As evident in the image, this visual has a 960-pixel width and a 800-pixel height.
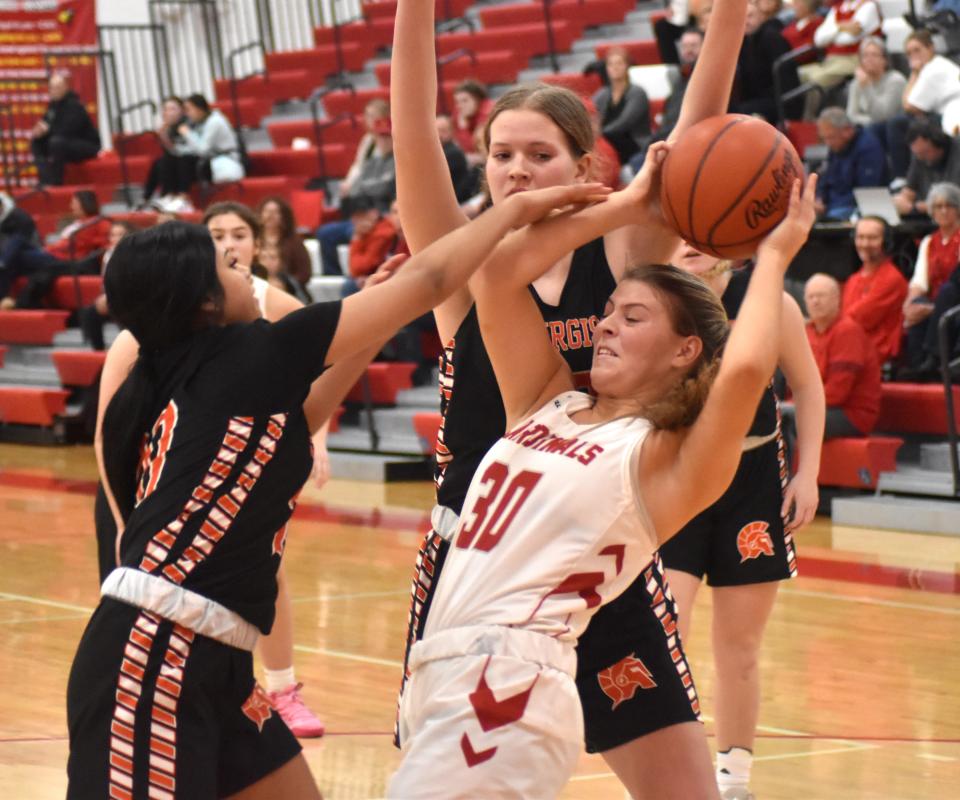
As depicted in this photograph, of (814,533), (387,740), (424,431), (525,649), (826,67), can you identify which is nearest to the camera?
(525,649)

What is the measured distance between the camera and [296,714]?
508 cm

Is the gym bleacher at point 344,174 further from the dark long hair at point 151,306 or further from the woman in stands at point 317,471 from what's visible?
the dark long hair at point 151,306

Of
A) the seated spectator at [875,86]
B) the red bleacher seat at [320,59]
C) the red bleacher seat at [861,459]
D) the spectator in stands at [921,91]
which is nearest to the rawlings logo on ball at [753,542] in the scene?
the red bleacher seat at [861,459]

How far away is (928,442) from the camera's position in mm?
9359

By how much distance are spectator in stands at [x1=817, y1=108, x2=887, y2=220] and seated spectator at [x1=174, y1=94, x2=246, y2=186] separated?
22.1ft

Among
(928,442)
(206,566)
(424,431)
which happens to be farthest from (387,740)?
(424,431)

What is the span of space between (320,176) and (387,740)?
10.9 meters

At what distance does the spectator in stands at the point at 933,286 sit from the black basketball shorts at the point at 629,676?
6557 mm

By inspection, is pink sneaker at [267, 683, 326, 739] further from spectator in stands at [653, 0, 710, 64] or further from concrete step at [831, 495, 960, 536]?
spectator in stands at [653, 0, 710, 64]

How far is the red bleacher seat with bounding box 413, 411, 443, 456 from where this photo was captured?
430 inches

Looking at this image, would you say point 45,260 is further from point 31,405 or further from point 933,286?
point 933,286

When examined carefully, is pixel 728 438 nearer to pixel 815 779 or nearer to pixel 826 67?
pixel 815 779

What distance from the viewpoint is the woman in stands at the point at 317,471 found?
4.24 meters

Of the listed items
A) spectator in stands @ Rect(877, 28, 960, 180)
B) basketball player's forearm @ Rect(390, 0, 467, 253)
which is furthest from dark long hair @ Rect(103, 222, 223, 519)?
spectator in stands @ Rect(877, 28, 960, 180)
